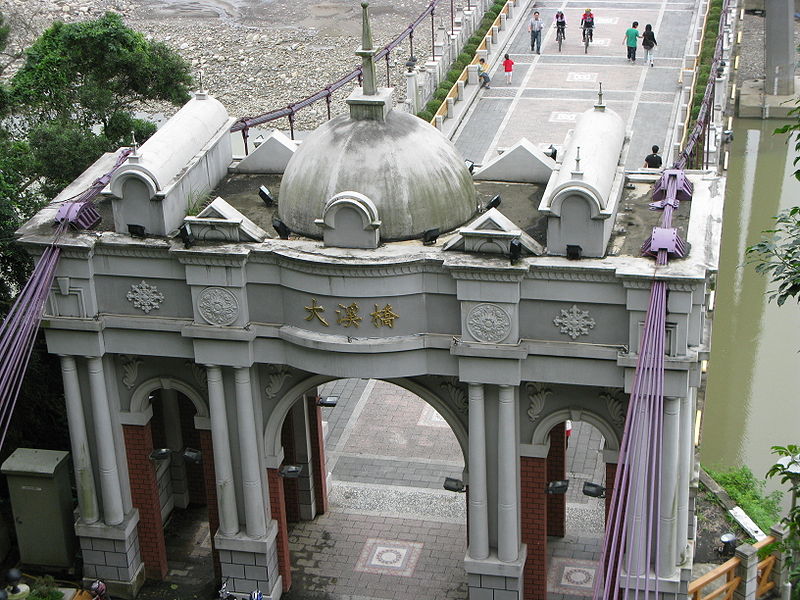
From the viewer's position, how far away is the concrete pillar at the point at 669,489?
2252cm

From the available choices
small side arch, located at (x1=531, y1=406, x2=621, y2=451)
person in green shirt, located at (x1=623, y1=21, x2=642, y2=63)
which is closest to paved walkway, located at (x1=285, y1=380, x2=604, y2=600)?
small side arch, located at (x1=531, y1=406, x2=621, y2=451)

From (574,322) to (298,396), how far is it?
18.0 ft

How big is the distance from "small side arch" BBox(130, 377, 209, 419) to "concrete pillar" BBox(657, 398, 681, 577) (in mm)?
8588

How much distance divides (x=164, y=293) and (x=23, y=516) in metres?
6.21

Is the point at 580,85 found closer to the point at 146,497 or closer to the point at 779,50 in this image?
the point at 779,50

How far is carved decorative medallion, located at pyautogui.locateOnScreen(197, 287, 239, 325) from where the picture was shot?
23.8 meters

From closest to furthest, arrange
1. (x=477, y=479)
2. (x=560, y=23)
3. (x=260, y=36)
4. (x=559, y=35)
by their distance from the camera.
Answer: (x=477, y=479) < (x=560, y=23) < (x=559, y=35) < (x=260, y=36)

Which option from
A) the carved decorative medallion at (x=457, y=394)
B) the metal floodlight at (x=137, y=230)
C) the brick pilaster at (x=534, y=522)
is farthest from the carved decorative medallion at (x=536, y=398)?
the metal floodlight at (x=137, y=230)

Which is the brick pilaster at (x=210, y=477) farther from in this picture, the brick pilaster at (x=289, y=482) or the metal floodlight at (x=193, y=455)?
the brick pilaster at (x=289, y=482)

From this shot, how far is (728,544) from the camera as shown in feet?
87.9

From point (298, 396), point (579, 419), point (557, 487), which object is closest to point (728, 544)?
point (557, 487)

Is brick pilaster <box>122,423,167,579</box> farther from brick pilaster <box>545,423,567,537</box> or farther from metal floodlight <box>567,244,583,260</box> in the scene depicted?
metal floodlight <box>567,244,583,260</box>

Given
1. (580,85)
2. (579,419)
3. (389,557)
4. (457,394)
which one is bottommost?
(389,557)

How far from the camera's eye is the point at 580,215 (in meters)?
22.4
